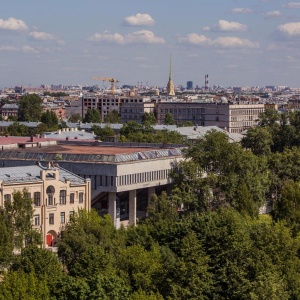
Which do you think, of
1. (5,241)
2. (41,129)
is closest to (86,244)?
(5,241)

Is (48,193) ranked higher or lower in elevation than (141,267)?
higher

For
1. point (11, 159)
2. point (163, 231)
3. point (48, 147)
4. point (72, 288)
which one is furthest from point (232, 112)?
point (72, 288)

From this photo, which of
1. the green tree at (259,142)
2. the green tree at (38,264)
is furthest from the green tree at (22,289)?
the green tree at (259,142)

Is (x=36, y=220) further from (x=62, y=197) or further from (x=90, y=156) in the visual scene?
(x=90, y=156)

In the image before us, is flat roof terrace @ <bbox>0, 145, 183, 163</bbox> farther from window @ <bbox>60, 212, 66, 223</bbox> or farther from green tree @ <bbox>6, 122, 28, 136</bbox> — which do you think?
green tree @ <bbox>6, 122, 28, 136</bbox>

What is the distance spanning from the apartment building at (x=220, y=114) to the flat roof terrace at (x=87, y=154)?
278ft

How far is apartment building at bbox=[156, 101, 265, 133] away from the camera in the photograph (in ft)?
603

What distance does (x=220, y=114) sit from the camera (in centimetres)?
18475

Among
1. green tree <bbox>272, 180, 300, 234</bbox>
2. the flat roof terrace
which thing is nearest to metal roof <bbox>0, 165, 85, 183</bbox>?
the flat roof terrace

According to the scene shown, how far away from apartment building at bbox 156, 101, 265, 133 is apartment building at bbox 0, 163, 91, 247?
338ft

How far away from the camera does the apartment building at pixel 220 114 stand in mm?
183750

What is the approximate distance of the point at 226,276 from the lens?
5216 cm

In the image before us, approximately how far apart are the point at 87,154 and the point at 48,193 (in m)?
13.5

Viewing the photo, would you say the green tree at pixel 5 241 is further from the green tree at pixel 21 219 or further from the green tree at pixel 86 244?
the green tree at pixel 86 244
